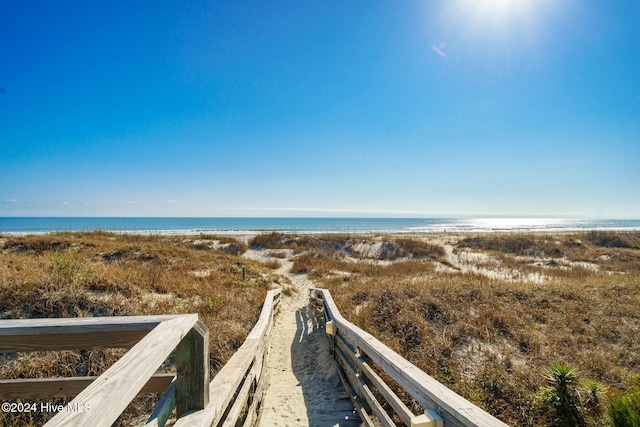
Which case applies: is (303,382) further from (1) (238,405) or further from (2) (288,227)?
(2) (288,227)

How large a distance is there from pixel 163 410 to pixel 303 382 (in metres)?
4.24

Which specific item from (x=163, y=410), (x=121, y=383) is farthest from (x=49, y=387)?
(x=121, y=383)

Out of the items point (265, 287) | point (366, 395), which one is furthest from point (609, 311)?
point (265, 287)

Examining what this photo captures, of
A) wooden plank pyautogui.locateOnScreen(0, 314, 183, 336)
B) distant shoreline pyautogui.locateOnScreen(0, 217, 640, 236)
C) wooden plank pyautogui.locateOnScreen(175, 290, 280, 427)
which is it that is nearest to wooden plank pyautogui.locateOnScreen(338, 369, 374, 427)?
wooden plank pyautogui.locateOnScreen(175, 290, 280, 427)

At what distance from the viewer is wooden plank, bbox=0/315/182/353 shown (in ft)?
5.79

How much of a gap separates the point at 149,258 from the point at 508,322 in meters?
14.6

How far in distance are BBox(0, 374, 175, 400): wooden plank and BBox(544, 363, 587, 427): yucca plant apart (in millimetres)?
4951

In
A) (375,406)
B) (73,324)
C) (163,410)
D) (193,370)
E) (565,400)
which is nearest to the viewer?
(73,324)

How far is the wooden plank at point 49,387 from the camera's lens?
3039mm

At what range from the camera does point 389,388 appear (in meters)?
3.80

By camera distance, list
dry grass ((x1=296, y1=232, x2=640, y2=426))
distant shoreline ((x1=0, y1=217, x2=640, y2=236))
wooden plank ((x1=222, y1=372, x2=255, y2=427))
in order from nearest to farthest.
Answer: wooden plank ((x1=222, y1=372, x2=255, y2=427)) < dry grass ((x1=296, y1=232, x2=640, y2=426)) < distant shoreline ((x1=0, y1=217, x2=640, y2=236))

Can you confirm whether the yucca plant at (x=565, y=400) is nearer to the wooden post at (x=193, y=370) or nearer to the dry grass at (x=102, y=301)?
the wooden post at (x=193, y=370)

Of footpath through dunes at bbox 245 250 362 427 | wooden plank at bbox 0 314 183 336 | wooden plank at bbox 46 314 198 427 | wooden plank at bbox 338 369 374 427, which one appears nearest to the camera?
wooden plank at bbox 46 314 198 427

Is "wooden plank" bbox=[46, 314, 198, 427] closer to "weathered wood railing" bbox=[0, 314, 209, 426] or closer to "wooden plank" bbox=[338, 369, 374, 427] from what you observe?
"weathered wood railing" bbox=[0, 314, 209, 426]
